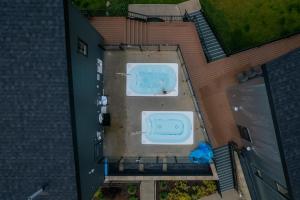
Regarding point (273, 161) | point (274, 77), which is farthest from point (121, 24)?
point (273, 161)

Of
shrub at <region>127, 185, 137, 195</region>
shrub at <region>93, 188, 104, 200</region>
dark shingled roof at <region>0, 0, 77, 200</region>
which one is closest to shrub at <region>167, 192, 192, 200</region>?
shrub at <region>127, 185, 137, 195</region>

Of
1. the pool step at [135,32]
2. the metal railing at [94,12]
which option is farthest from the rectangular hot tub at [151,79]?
the metal railing at [94,12]

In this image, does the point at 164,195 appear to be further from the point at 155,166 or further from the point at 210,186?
the point at 210,186

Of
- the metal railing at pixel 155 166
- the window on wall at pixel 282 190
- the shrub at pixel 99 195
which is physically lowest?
the shrub at pixel 99 195

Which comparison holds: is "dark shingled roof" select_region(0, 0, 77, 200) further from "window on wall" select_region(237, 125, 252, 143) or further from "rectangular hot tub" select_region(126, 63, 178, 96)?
"window on wall" select_region(237, 125, 252, 143)

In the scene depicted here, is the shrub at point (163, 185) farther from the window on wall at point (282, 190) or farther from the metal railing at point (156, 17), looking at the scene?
the metal railing at point (156, 17)

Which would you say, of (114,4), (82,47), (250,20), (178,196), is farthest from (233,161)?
(114,4)
